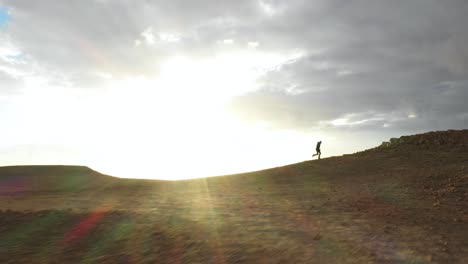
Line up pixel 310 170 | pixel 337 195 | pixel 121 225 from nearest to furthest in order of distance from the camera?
pixel 121 225
pixel 337 195
pixel 310 170

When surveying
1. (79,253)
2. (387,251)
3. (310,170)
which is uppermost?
(310,170)

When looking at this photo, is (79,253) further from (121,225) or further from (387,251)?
(387,251)

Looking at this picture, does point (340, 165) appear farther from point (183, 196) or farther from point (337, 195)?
point (183, 196)

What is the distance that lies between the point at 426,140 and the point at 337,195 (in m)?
16.8

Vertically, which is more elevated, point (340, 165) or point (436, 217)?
point (340, 165)

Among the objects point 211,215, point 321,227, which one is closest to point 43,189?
point 211,215

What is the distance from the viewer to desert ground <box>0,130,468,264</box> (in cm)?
874

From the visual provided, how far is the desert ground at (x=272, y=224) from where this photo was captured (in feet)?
28.7

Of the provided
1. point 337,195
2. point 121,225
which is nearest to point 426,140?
point 337,195

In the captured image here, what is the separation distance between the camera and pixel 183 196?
66.0 feet

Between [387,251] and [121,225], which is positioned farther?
[121,225]

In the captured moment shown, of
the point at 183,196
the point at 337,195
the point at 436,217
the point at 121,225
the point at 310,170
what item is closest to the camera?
the point at 121,225

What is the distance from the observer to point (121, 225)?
35.7 feet

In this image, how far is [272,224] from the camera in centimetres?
1168
